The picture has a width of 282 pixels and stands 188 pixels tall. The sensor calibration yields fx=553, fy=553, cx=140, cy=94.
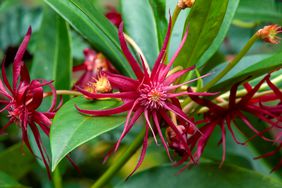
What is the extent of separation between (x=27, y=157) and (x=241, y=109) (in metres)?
0.59

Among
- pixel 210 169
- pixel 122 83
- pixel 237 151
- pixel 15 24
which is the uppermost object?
pixel 15 24

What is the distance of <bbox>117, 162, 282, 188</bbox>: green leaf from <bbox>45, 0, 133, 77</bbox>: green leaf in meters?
0.19

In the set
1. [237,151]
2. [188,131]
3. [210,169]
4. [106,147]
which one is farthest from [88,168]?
[188,131]

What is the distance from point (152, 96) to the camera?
73 cm

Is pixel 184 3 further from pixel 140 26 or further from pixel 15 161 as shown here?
pixel 15 161

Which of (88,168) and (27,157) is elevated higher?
(27,157)

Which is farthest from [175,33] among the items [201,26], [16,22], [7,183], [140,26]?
[16,22]

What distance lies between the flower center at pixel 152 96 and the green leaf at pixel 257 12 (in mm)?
678

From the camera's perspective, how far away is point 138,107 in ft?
2.45

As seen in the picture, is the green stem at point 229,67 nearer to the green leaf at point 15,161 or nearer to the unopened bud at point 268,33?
the unopened bud at point 268,33

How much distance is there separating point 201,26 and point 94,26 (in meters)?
0.20

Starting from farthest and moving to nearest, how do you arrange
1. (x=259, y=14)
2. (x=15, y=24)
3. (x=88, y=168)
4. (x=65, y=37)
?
(x=15, y=24)
(x=88, y=168)
(x=259, y=14)
(x=65, y=37)

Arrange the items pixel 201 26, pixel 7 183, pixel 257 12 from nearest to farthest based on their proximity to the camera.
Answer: pixel 201 26, pixel 7 183, pixel 257 12

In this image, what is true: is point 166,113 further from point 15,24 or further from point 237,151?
point 15,24
